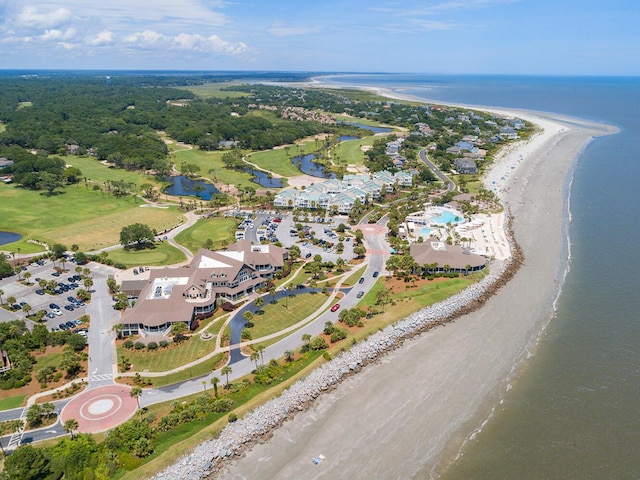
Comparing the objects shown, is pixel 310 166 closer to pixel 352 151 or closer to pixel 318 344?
pixel 352 151

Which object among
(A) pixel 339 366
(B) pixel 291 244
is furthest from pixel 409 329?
(B) pixel 291 244

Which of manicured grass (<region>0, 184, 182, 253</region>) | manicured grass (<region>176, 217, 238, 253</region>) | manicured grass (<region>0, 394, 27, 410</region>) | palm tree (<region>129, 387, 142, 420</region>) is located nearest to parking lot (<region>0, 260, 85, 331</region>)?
manicured grass (<region>0, 184, 182, 253</region>)

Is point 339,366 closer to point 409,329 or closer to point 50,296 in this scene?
point 409,329

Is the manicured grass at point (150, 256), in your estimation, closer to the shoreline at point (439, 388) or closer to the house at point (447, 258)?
the house at point (447, 258)

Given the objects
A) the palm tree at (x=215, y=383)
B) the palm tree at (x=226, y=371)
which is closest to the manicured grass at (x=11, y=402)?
the palm tree at (x=215, y=383)

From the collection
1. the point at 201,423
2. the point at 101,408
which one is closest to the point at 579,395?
the point at 201,423
